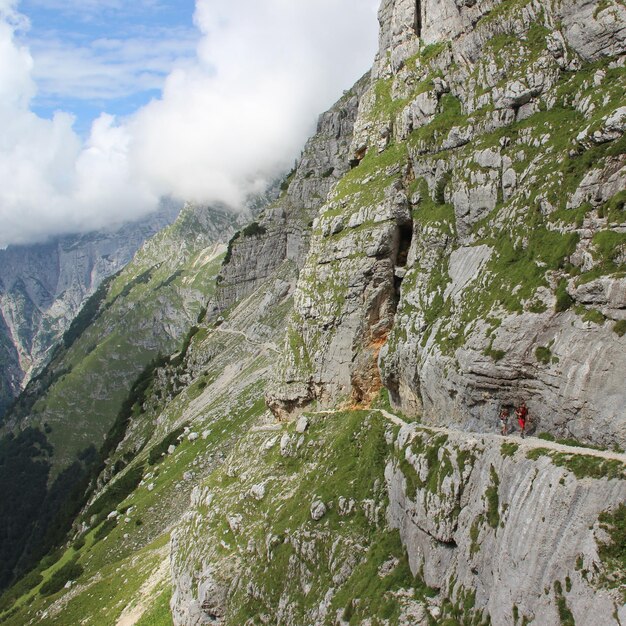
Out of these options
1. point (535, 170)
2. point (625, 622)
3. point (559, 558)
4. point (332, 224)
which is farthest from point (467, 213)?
point (625, 622)

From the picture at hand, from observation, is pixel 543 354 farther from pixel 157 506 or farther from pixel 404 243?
pixel 157 506

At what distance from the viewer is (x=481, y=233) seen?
35969mm

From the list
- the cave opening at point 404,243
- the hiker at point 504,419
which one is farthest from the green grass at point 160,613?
the cave opening at point 404,243

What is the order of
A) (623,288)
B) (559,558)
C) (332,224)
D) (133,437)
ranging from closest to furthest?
(559,558)
(623,288)
(332,224)
(133,437)

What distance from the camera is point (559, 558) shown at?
1944 centimetres

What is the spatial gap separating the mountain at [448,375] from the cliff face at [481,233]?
0.17m

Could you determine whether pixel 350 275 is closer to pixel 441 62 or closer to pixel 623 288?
pixel 441 62

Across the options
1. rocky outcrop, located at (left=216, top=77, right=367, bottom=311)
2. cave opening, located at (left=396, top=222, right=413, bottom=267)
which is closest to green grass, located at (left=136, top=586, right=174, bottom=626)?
cave opening, located at (left=396, top=222, right=413, bottom=267)

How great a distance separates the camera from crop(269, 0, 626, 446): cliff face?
2514 centimetres

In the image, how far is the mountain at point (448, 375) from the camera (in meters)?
22.1

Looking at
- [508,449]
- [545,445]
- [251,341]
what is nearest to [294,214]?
[251,341]

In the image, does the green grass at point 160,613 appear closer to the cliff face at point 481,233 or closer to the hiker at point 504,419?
the cliff face at point 481,233

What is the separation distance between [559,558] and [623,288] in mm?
12461

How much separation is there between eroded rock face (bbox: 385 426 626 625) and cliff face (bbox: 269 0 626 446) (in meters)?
3.16
